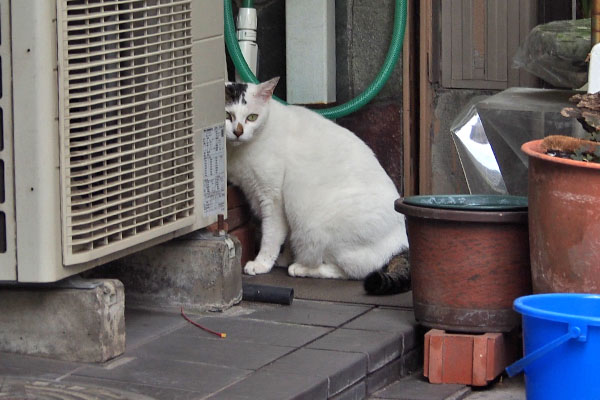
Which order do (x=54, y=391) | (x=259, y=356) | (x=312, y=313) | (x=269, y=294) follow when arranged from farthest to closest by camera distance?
(x=269, y=294)
(x=312, y=313)
(x=259, y=356)
(x=54, y=391)

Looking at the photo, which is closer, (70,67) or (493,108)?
(70,67)

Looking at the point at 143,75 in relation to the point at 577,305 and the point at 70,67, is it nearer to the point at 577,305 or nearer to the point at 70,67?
the point at 70,67

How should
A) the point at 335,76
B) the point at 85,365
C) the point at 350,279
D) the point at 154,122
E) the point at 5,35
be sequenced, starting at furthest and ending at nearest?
the point at 335,76
the point at 350,279
the point at 154,122
the point at 85,365
the point at 5,35

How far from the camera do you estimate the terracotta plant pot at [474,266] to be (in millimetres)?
3570

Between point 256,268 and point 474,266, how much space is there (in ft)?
4.56

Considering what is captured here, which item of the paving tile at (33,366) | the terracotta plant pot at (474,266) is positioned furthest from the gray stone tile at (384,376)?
the paving tile at (33,366)

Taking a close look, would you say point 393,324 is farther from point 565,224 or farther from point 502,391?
point 565,224

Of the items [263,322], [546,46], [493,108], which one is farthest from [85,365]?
[546,46]

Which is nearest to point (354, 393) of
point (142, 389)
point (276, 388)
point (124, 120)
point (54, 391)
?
point (276, 388)

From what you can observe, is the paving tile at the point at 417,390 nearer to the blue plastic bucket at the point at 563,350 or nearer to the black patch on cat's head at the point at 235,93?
the blue plastic bucket at the point at 563,350

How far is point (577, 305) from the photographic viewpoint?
3.18 m

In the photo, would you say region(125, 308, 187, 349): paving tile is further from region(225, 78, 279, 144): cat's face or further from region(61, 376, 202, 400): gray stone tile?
region(225, 78, 279, 144): cat's face

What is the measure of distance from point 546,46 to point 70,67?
265 cm

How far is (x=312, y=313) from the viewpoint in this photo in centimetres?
389
